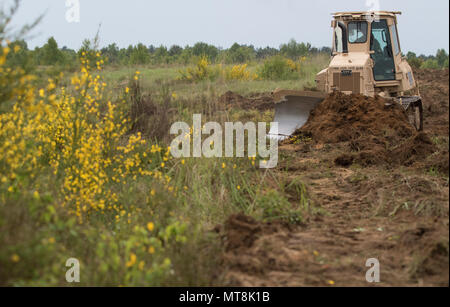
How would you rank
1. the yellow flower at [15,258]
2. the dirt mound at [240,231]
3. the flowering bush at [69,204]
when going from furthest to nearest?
the dirt mound at [240,231], the flowering bush at [69,204], the yellow flower at [15,258]

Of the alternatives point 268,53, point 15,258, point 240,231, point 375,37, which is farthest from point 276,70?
point 15,258

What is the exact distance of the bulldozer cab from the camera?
11867mm

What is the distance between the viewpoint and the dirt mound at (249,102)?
14958mm

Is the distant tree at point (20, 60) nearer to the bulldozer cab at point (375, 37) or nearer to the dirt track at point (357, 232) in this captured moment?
the dirt track at point (357, 232)

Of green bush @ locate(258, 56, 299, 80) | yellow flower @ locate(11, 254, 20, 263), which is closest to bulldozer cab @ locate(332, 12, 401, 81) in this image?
yellow flower @ locate(11, 254, 20, 263)

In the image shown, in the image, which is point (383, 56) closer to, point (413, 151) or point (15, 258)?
point (413, 151)

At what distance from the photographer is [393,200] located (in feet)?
21.3

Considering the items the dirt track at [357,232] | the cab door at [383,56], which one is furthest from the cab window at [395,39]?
the dirt track at [357,232]

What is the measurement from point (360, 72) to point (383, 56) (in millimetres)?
900

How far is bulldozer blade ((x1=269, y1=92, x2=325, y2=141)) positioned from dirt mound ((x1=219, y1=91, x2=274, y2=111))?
301 centimetres

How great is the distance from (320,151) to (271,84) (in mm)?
11140

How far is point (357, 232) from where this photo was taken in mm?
5703

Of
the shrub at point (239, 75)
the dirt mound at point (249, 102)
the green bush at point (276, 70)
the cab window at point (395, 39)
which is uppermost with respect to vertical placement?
the green bush at point (276, 70)

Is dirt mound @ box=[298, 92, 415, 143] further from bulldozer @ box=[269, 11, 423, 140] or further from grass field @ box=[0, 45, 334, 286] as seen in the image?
grass field @ box=[0, 45, 334, 286]
